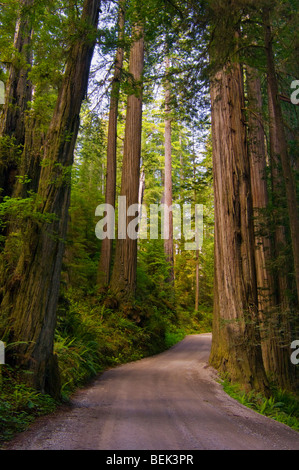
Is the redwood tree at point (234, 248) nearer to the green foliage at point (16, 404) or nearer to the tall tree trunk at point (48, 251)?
the tall tree trunk at point (48, 251)

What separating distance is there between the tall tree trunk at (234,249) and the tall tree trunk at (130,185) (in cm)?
462

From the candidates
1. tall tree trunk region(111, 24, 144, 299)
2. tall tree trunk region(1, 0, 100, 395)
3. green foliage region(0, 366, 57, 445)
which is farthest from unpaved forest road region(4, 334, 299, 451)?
tall tree trunk region(111, 24, 144, 299)

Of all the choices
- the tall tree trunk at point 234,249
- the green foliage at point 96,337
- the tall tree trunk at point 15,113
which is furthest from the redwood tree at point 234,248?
the tall tree trunk at point 15,113

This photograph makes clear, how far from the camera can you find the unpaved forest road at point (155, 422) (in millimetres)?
3805

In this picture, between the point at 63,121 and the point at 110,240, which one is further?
the point at 110,240

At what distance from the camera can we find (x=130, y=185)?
14391 millimetres

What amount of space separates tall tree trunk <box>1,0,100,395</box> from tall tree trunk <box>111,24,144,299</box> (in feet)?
24.0

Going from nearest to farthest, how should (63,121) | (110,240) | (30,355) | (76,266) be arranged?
(30,355) → (63,121) → (76,266) → (110,240)

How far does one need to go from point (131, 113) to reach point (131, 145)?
Result: 138 centimetres

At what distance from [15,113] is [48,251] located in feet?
15.6

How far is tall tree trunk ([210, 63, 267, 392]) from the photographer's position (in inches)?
328

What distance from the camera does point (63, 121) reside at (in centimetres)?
599

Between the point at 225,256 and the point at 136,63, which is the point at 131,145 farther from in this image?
the point at 225,256
